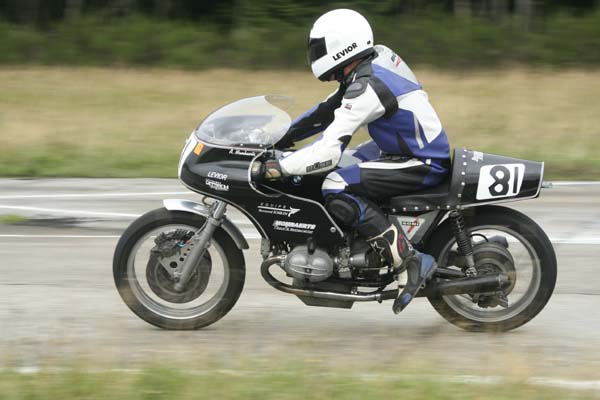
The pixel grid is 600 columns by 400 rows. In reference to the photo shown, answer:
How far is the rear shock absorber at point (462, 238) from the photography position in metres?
6.35

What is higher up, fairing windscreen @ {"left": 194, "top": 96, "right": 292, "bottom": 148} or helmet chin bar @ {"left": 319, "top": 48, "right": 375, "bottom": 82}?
helmet chin bar @ {"left": 319, "top": 48, "right": 375, "bottom": 82}

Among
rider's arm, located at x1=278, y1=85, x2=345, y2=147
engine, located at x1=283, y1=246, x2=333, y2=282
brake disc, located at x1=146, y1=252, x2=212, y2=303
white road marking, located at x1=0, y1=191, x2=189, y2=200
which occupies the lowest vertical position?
white road marking, located at x1=0, y1=191, x2=189, y2=200

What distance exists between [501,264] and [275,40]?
20726 millimetres

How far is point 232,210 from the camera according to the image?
10406 mm

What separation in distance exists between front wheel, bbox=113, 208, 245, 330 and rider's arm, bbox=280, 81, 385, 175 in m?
0.72

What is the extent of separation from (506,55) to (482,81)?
3.20 metres

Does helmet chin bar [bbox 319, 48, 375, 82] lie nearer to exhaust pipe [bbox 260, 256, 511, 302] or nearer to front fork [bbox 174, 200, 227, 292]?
front fork [bbox 174, 200, 227, 292]

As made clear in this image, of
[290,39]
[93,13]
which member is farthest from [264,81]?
[93,13]

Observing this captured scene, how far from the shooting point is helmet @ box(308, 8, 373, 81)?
6117mm

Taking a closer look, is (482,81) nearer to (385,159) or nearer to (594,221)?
(594,221)

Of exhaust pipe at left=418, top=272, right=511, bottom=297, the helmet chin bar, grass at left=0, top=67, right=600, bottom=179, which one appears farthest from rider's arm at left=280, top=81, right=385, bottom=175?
grass at left=0, top=67, right=600, bottom=179

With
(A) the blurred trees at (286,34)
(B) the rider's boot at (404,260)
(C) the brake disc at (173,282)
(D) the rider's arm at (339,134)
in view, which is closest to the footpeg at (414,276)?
(B) the rider's boot at (404,260)

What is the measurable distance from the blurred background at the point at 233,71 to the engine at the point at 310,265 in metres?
6.90

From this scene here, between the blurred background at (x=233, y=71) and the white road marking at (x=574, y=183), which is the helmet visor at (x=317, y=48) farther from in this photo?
the blurred background at (x=233, y=71)
